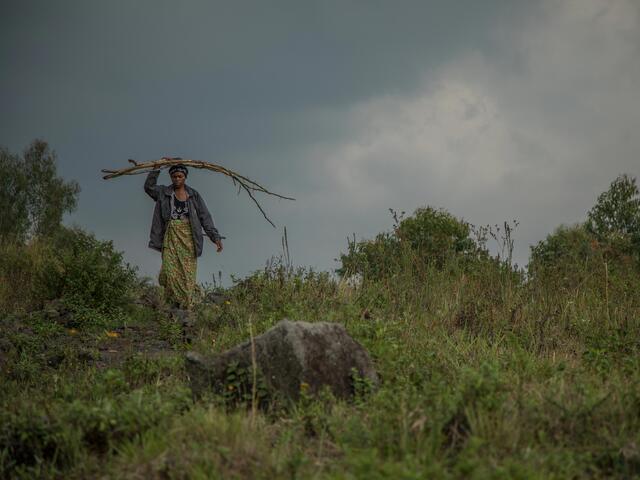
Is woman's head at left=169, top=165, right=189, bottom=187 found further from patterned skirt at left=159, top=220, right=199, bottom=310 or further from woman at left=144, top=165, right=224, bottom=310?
patterned skirt at left=159, top=220, right=199, bottom=310

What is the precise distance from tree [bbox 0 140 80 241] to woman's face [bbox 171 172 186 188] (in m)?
25.1

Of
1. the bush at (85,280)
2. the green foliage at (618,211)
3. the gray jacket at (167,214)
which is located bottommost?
the bush at (85,280)

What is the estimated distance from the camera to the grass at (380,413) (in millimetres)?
3982

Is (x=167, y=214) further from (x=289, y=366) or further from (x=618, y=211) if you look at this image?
(x=618, y=211)

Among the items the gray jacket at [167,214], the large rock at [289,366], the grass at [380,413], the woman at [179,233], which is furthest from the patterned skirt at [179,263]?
the large rock at [289,366]

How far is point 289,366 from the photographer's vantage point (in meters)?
5.25

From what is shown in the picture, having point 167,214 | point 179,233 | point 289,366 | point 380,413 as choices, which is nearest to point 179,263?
point 179,233

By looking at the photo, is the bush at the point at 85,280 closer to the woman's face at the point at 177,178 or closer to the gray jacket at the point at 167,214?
the gray jacket at the point at 167,214

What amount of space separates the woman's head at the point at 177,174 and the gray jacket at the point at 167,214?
17cm

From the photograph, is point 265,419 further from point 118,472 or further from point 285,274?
point 285,274

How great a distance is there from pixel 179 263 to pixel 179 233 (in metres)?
0.52

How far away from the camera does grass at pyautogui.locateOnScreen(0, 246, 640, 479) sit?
13.1 feet

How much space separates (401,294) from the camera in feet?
28.7

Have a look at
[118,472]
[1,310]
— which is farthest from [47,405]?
[1,310]
